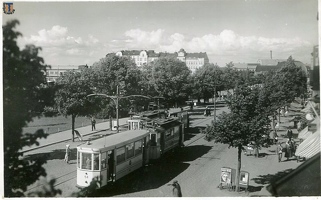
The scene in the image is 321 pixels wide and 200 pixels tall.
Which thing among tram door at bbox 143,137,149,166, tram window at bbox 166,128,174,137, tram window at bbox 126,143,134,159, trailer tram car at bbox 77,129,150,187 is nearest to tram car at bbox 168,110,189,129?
tram window at bbox 166,128,174,137

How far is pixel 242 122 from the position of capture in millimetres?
13508

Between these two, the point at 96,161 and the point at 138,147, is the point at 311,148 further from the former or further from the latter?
the point at 138,147

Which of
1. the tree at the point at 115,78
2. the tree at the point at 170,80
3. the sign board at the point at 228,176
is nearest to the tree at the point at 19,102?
the sign board at the point at 228,176

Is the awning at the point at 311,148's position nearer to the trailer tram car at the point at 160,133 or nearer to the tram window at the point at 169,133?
the trailer tram car at the point at 160,133

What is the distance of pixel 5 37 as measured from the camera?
7.05 m

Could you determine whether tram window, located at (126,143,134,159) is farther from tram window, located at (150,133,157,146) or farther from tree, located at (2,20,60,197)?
tree, located at (2,20,60,197)

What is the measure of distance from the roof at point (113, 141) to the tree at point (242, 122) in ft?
11.4

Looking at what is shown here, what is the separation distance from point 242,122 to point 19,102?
28.1 feet

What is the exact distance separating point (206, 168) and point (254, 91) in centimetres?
501

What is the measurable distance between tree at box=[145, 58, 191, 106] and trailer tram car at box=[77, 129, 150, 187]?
66.9 feet

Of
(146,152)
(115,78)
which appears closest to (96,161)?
(146,152)

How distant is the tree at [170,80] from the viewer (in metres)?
36.3

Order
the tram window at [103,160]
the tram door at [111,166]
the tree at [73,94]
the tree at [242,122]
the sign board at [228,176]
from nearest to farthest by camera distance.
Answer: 1. the tram window at [103,160]
2. the tree at [242,122]
3. the tram door at [111,166]
4. the sign board at [228,176]
5. the tree at [73,94]

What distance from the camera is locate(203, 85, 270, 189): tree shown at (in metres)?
13.4
